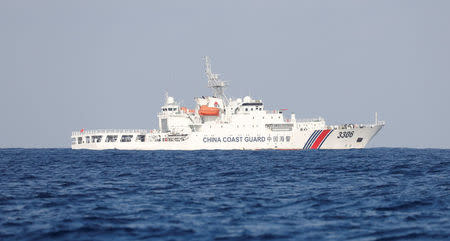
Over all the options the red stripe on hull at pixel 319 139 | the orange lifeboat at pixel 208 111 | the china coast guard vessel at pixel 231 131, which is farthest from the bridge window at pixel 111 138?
the red stripe on hull at pixel 319 139

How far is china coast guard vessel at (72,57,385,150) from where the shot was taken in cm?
6259

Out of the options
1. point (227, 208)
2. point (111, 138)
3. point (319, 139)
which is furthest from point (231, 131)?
point (227, 208)

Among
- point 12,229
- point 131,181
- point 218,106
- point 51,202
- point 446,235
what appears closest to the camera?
point 446,235

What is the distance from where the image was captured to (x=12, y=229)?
1162 centimetres

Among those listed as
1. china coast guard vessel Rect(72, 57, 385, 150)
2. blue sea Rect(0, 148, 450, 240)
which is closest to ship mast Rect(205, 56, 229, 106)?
china coast guard vessel Rect(72, 57, 385, 150)

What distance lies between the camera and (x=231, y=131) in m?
64.4

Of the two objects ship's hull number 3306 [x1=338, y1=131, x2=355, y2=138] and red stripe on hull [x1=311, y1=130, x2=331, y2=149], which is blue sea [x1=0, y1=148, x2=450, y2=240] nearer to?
red stripe on hull [x1=311, y1=130, x2=331, y2=149]

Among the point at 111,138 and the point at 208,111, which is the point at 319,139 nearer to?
the point at 208,111

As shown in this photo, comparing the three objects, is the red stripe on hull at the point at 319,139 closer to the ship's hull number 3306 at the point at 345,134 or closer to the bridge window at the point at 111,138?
the ship's hull number 3306 at the point at 345,134

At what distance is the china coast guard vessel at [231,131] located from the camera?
6259 centimetres

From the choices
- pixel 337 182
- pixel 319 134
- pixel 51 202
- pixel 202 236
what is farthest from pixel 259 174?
pixel 319 134

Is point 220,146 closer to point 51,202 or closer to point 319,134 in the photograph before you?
point 319,134

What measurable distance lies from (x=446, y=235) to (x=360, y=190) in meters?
7.31

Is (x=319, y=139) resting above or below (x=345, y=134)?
below
